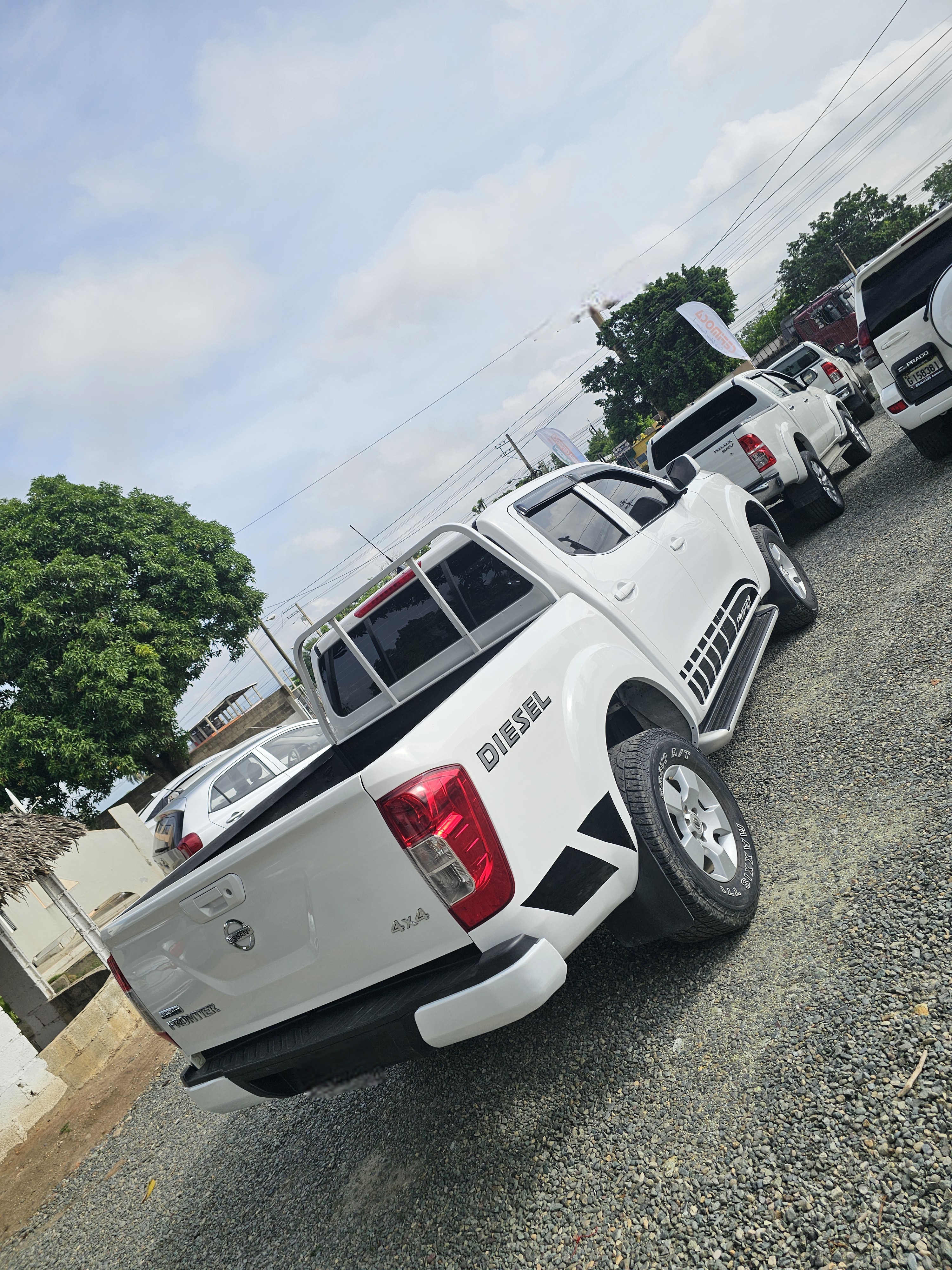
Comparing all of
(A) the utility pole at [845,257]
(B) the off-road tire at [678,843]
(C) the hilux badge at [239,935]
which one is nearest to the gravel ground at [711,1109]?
(B) the off-road tire at [678,843]

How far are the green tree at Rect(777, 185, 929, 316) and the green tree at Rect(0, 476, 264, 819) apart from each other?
51849 millimetres

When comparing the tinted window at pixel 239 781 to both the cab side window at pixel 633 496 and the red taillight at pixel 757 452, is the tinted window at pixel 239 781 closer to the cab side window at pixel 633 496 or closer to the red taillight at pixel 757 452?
the cab side window at pixel 633 496

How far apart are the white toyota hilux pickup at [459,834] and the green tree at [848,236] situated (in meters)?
61.6

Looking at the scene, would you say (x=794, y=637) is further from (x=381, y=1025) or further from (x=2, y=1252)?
(x=2, y=1252)

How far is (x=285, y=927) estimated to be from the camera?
2559 mm

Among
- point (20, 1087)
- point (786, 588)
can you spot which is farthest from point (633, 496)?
point (20, 1087)

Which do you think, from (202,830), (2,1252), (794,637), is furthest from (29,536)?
(794,637)

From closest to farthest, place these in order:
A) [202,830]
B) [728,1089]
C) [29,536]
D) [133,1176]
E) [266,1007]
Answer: [728,1089] < [266,1007] < [133,1176] < [202,830] < [29,536]

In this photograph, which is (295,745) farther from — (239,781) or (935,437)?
(935,437)

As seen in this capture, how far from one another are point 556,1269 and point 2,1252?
442 cm

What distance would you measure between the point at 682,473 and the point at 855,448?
252 inches

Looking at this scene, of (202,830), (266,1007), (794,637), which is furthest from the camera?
(202,830)

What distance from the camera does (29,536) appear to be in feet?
65.5

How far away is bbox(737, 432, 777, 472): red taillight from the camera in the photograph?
815 cm
